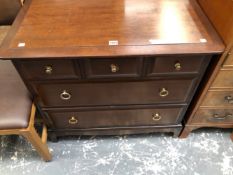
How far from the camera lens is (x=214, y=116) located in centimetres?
121

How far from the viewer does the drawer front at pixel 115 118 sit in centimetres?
115

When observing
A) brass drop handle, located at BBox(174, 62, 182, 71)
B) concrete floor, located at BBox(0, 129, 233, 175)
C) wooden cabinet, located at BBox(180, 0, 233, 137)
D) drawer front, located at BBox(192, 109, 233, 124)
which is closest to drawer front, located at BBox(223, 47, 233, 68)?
wooden cabinet, located at BBox(180, 0, 233, 137)

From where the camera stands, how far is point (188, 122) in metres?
1.26

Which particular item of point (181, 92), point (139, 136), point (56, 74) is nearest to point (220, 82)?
point (181, 92)

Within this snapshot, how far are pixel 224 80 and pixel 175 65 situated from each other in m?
0.29

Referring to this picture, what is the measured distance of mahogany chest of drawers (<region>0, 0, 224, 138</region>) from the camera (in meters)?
0.82

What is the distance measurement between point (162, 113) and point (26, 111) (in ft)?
2.48

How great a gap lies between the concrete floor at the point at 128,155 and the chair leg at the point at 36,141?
0.29 feet

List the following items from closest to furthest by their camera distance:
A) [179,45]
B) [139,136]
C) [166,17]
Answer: [179,45], [166,17], [139,136]

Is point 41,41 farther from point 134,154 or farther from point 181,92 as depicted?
point 134,154

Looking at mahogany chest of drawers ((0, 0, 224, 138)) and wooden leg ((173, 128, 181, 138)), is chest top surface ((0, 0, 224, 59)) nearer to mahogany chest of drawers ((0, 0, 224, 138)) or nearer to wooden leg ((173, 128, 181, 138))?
mahogany chest of drawers ((0, 0, 224, 138))

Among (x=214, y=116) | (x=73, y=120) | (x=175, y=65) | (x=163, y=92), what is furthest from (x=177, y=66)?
(x=73, y=120)

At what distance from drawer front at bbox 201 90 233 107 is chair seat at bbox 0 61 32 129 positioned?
0.95m

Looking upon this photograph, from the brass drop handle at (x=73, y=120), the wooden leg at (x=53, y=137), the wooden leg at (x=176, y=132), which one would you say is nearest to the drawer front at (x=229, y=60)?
the wooden leg at (x=176, y=132)
